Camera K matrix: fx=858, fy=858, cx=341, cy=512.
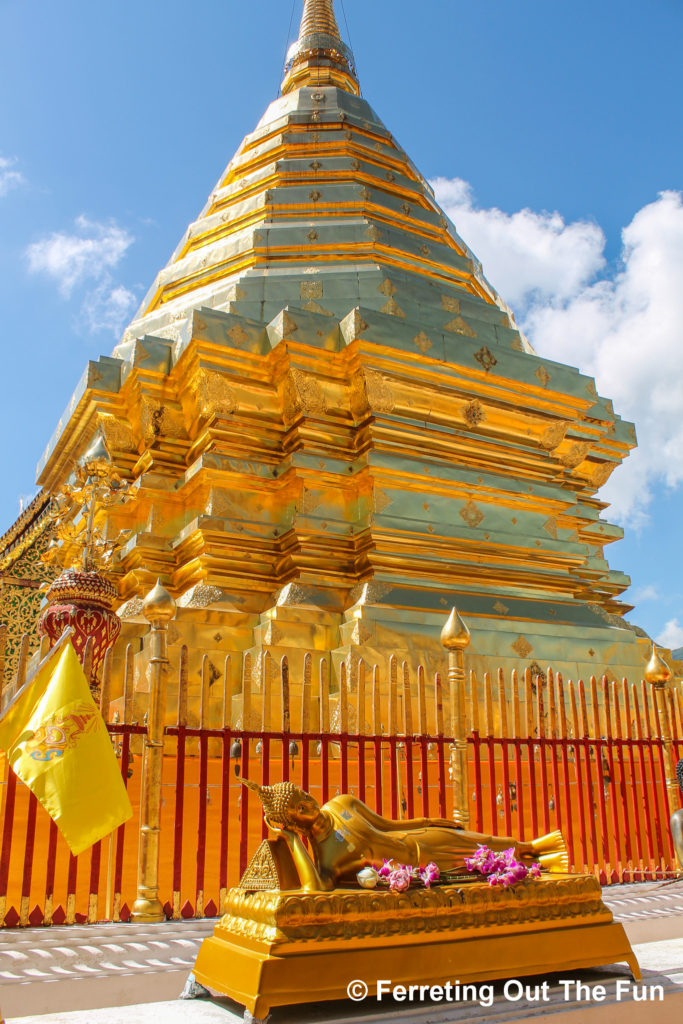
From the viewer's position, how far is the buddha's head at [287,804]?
3334mm

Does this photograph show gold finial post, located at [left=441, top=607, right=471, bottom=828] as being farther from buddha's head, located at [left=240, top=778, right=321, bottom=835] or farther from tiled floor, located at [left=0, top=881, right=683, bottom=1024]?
buddha's head, located at [left=240, top=778, right=321, bottom=835]

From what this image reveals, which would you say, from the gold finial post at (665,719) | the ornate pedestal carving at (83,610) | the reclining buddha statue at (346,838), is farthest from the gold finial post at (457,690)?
the ornate pedestal carving at (83,610)

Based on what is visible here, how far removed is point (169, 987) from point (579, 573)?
31.4 ft

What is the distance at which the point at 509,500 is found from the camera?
1077 centimetres

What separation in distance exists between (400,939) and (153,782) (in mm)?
2098

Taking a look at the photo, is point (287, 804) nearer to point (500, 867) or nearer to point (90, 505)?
point (500, 867)

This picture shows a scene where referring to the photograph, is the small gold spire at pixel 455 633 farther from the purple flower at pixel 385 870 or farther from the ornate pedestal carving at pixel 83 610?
the ornate pedestal carving at pixel 83 610

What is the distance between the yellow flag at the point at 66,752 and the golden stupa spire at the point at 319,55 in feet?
56.3

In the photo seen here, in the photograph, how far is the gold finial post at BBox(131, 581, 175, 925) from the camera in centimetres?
459

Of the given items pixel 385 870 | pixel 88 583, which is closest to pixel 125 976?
pixel 385 870

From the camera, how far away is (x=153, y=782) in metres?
4.80

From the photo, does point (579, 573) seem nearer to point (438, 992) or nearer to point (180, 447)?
point (180, 447)

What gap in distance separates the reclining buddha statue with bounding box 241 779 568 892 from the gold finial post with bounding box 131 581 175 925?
1.49m

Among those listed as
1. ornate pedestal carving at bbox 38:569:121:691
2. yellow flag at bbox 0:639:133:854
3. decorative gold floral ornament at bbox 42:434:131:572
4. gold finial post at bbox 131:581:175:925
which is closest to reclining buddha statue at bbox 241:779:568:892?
yellow flag at bbox 0:639:133:854
